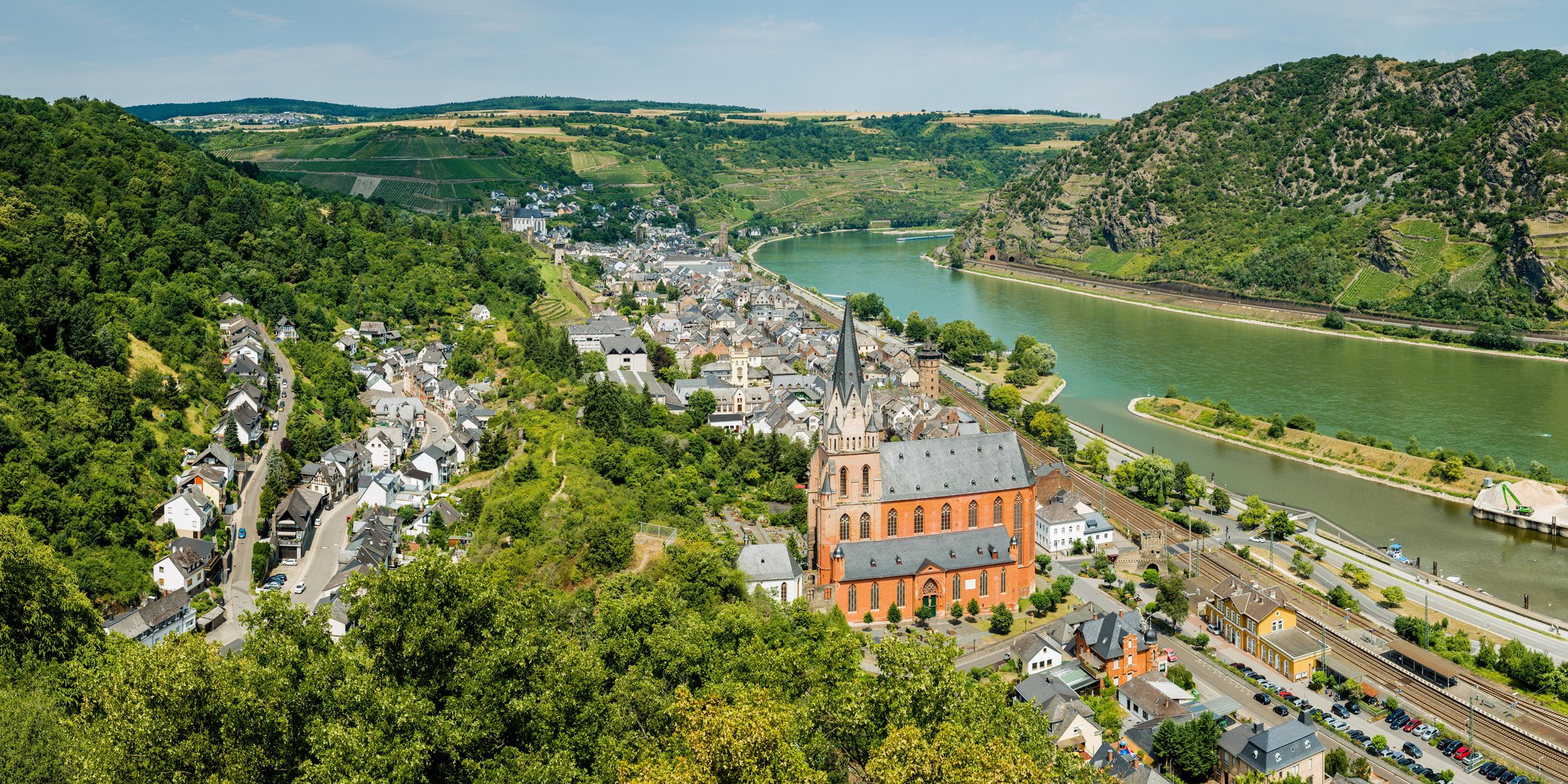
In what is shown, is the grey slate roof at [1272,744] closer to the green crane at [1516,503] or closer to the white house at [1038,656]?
the white house at [1038,656]

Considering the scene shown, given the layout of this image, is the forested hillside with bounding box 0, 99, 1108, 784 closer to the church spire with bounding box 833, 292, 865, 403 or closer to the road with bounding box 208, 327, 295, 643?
the road with bounding box 208, 327, 295, 643

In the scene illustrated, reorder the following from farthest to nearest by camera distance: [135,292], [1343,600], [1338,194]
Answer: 1. [1338,194]
2. [135,292]
3. [1343,600]

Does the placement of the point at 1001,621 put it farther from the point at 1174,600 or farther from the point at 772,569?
the point at 772,569

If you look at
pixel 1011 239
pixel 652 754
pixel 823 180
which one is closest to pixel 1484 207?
pixel 1011 239

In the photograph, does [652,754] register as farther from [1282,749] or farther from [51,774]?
[1282,749]

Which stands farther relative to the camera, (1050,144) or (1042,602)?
(1050,144)

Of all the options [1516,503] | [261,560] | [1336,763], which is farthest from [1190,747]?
[1516,503]

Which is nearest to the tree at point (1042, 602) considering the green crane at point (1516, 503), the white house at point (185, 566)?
the green crane at point (1516, 503)
